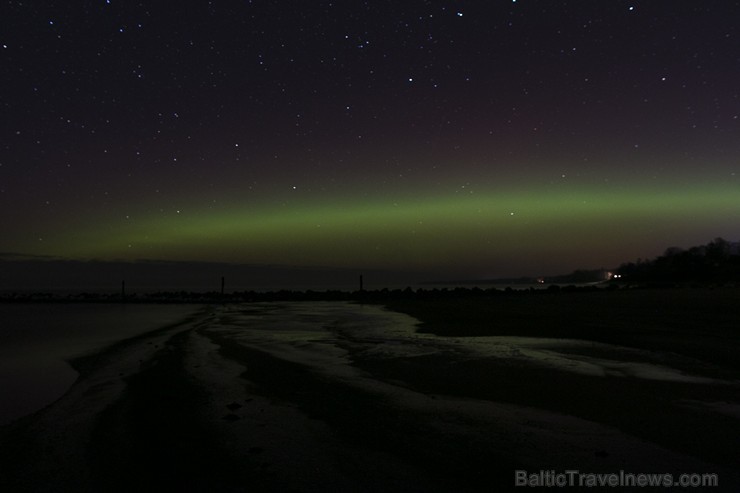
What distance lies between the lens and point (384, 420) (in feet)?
20.1

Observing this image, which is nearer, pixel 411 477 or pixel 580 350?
pixel 411 477

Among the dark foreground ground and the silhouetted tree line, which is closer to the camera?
the dark foreground ground

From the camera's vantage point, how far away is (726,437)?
5086 millimetres

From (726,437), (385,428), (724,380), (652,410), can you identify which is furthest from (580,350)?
(385,428)

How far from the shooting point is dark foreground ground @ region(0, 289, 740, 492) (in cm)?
449

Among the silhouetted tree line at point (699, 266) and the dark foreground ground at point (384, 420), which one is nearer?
the dark foreground ground at point (384, 420)

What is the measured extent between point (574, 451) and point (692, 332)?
36.4 ft

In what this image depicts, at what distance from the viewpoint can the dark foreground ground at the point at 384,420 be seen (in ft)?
14.7

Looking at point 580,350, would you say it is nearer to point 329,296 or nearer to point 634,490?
point 634,490

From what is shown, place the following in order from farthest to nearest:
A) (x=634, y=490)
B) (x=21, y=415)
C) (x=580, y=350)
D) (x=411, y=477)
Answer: (x=580, y=350) < (x=21, y=415) < (x=411, y=477) < (x=634, y=490)

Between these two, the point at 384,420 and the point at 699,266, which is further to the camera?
the point at 699,266

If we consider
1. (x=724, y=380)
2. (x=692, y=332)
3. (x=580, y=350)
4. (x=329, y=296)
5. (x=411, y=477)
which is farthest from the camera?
(x=329, y=296)

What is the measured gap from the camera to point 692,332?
13.7 metres

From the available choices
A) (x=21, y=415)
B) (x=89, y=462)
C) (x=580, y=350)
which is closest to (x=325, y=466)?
(x=89, y=462)
